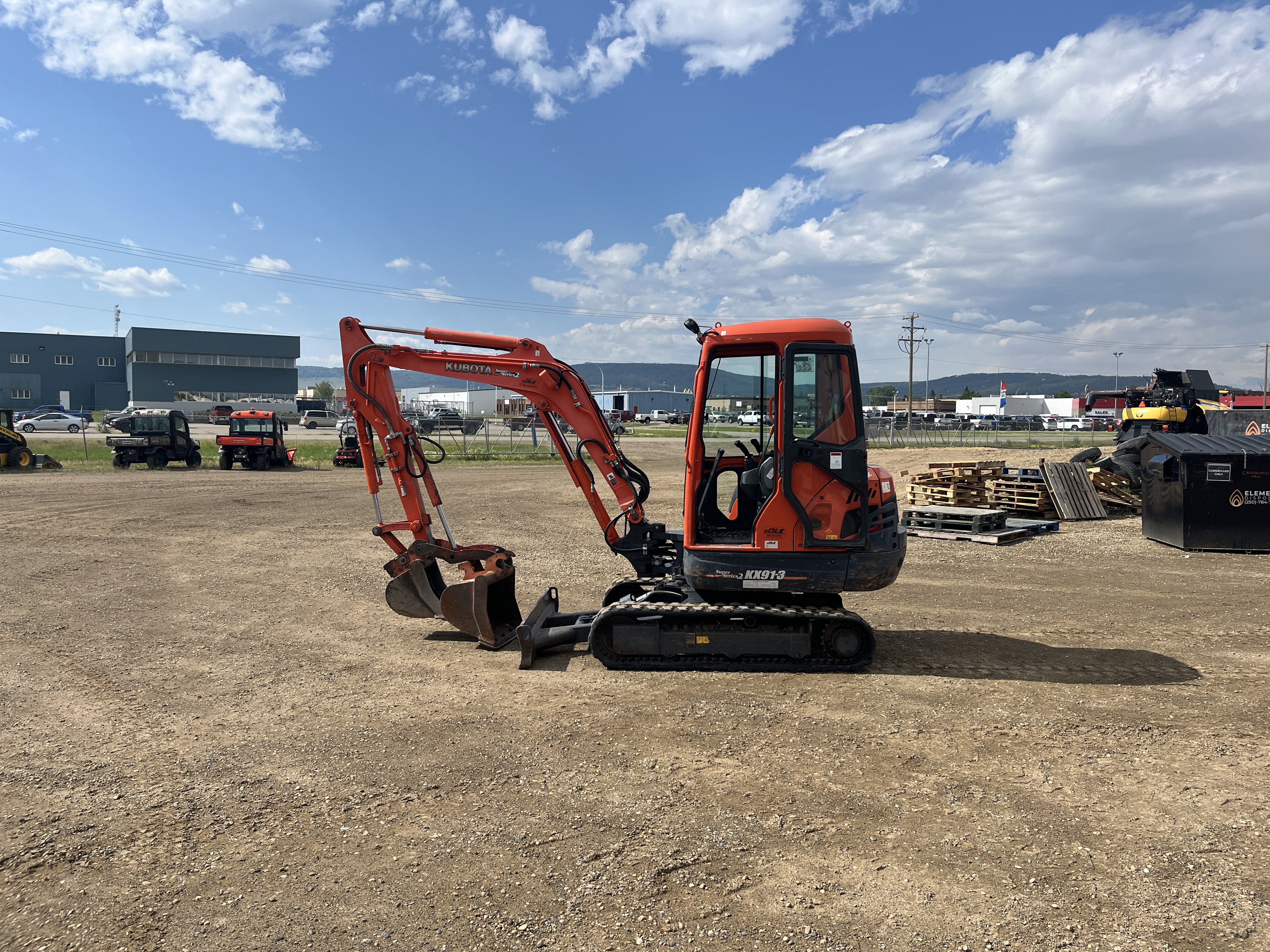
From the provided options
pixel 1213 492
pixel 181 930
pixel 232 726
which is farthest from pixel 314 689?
pixel 1213 492

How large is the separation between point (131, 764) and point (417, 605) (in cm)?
330

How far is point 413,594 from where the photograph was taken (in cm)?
857

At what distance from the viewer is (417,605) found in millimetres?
8578

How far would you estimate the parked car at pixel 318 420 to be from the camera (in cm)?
6303

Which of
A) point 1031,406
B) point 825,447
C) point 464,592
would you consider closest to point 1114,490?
point 825,447

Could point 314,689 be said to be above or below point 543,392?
below

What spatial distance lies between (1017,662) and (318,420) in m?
66.4

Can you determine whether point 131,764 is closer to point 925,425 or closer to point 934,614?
point 934,614

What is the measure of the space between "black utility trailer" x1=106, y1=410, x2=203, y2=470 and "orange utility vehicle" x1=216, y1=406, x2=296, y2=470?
1.32m

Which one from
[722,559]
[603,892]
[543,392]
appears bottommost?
[603,892]

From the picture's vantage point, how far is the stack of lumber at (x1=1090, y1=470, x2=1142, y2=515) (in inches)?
719

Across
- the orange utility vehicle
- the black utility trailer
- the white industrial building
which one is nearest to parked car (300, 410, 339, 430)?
the black utility trailer

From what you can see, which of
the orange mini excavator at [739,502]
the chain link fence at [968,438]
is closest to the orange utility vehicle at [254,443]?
the orange mini excavator at [739,502]

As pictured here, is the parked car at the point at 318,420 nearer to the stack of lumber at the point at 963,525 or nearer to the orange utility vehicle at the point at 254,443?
the orange utility vehicle at the point at 254,443
